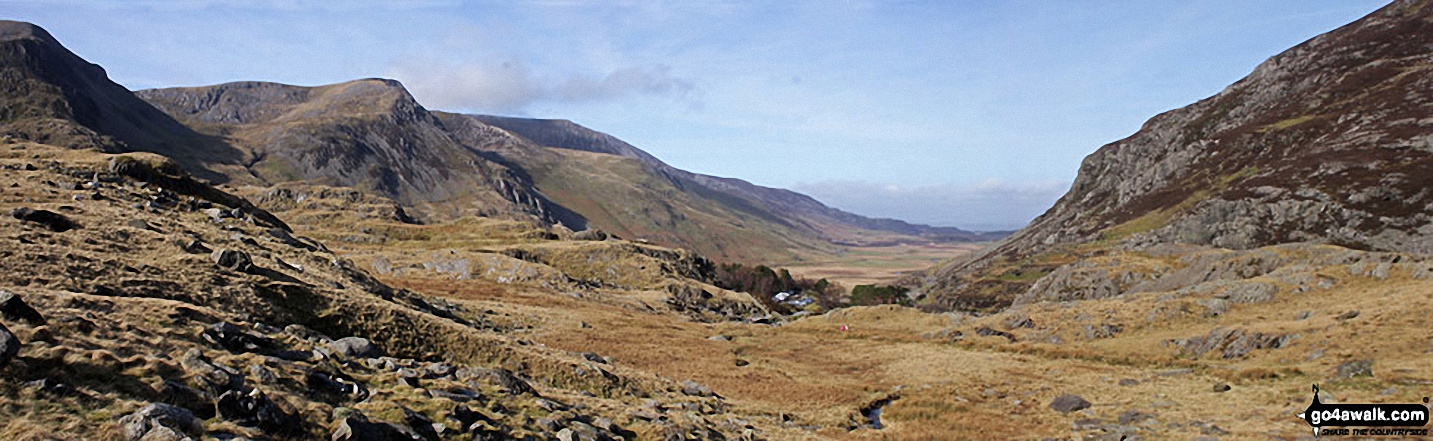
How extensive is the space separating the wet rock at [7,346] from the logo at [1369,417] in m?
37.1

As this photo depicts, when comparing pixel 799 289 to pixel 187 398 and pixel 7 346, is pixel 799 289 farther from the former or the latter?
pixel 7 346

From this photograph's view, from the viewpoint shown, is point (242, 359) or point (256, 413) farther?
point (242, 359)

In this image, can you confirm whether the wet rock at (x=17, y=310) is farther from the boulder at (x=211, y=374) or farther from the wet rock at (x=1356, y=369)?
the wet rock at (x=1356, y=369)

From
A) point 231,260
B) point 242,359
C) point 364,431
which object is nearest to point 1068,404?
point 364,431

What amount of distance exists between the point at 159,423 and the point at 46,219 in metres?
25.4

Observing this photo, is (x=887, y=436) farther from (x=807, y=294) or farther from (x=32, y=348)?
(x=807, y=294)

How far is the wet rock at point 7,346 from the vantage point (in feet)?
43.2

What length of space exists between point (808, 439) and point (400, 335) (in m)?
19.0

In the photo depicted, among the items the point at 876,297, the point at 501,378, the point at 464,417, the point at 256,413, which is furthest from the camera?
the point at 876,297

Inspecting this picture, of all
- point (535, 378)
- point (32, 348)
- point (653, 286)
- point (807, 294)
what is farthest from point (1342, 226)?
point (32, 348)

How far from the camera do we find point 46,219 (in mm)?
29266

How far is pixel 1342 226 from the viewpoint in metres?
120

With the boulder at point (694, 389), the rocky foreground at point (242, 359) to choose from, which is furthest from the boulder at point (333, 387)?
the boulder at point (694, 389)

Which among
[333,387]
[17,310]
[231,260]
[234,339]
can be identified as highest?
[231,260]
